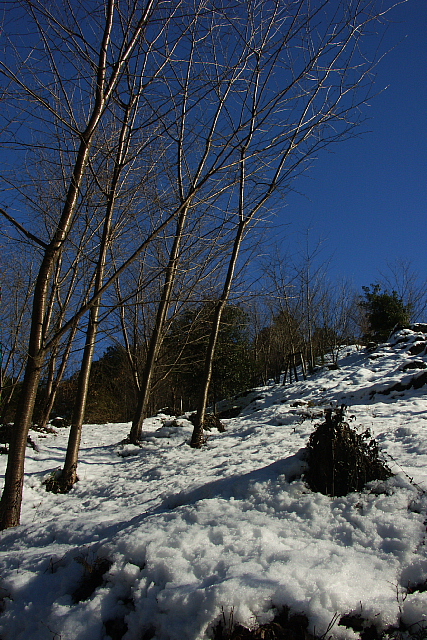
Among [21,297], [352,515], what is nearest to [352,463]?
[352,515]

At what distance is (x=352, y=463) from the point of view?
3010 millimetres

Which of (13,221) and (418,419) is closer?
(13,221)

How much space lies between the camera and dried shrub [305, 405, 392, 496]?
2969 mm

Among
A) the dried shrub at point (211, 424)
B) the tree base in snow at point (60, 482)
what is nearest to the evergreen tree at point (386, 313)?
the dried shrub at point (211, 424)

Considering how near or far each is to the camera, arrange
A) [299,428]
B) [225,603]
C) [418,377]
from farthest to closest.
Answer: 1. [418,377]
2. [299,428]
3. [225,603]

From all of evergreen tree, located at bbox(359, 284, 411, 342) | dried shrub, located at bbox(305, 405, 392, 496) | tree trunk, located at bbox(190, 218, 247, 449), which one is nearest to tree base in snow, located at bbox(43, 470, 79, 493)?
tree trunk, located at bbox(190, 218, 247, 449)

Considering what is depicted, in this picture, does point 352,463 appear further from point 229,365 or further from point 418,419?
point 229,365

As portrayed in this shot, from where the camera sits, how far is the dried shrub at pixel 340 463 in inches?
117

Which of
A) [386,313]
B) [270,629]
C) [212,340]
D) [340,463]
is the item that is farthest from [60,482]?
[386,313]

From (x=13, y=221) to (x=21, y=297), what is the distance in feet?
28.8

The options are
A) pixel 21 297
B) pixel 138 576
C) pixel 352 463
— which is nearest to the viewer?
pixel 138 576

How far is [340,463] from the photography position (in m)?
3.01

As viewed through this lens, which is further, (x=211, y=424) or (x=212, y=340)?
(x=211, y=424)

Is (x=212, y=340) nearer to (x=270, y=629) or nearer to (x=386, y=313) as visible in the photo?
(x=270, y=629)
